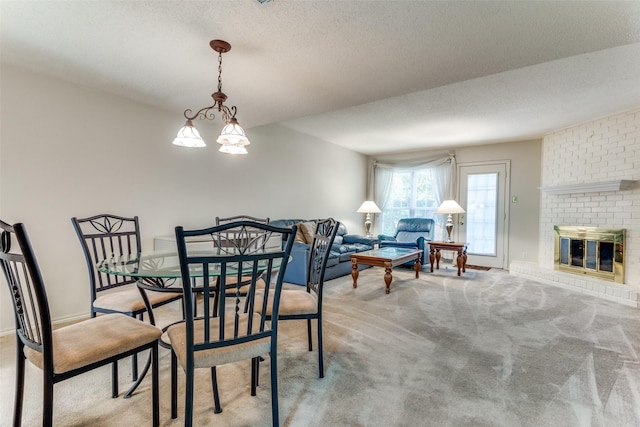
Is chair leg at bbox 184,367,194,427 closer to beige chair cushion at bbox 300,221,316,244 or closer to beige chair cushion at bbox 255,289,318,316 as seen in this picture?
beige chair cushion at bbox 255,289,318,316

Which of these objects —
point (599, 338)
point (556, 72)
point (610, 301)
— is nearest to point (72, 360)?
point (599, 338)

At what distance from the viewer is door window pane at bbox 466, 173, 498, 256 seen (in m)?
6.04

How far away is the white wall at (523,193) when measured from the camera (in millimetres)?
5602

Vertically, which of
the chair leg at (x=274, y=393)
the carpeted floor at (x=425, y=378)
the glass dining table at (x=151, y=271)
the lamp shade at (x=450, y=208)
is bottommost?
the carpeted floor at (x=425, y=378)

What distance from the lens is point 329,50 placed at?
222 cm

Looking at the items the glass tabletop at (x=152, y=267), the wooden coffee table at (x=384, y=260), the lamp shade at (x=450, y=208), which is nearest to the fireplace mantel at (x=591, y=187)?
the lamp shade at (x=450, y=208)

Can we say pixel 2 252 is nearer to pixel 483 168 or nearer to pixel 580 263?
pixel 580 263

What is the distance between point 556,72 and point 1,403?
477 centimetres

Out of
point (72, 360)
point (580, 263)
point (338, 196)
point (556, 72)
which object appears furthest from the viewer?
point (338, 196)

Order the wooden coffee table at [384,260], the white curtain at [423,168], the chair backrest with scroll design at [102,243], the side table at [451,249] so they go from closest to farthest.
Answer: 1. the chair backrest with scroll design at [102,243]
2. the wooden coffee table at [384,260]
3. the side table at [451,249]
4. the white curtain at [423,168]

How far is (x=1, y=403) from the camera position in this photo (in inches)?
66.5

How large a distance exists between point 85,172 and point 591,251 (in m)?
6.31

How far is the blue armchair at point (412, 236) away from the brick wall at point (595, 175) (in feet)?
5.99

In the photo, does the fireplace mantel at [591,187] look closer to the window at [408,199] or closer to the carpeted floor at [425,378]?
the carpeted floor at [425,378]
